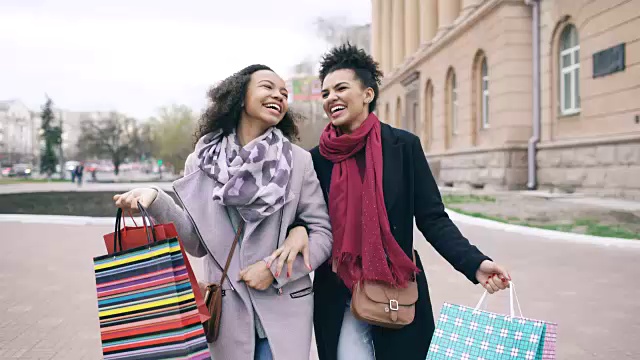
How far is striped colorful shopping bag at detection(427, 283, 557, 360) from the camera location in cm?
199

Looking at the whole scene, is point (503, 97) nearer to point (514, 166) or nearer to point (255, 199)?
point (514, 166)

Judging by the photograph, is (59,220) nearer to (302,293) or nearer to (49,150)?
(302,293)

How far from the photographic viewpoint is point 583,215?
40.4 ft

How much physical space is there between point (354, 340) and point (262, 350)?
16.8 inches

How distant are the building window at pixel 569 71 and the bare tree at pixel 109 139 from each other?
69.6m

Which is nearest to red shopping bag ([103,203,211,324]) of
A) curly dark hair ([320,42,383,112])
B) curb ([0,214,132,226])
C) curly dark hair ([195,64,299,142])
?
curly dark hair ([195,64,299,142])

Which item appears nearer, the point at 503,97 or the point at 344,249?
the point at 344,249

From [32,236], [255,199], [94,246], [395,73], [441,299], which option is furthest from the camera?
[395,73]

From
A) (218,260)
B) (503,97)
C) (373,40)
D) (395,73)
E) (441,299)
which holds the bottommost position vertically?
(441,299)

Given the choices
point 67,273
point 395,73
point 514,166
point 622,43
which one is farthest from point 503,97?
point 395,73

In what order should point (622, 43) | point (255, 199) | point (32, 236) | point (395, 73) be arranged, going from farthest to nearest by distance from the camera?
point (395, 73) < point (622, 43) < point (32, 236) < point (255, 199)

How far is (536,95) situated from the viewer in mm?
18594

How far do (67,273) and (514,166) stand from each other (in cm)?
1484

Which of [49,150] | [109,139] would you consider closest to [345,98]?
[49,150]
